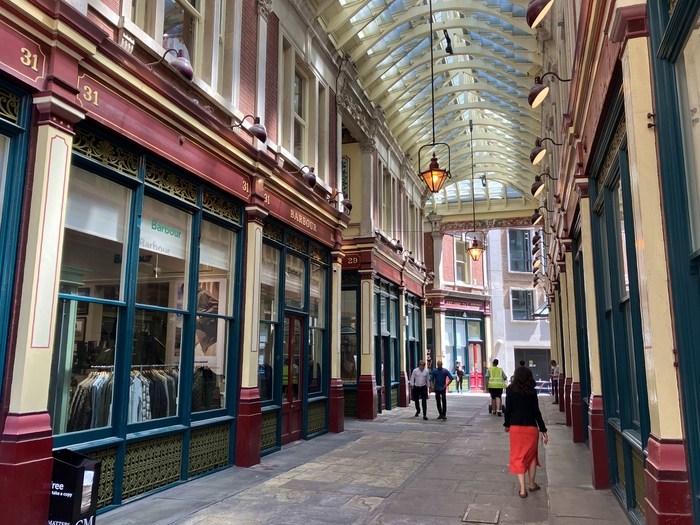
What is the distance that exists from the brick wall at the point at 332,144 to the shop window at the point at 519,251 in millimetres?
20244

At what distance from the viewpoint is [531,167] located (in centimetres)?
2348

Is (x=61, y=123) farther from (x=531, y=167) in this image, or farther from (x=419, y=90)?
(x=531, y=167)

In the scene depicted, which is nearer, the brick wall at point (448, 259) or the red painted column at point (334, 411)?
the red painted column at point (334, 411)

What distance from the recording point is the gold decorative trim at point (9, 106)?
507cm

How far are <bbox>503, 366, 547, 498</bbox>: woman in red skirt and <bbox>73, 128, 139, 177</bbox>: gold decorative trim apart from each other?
5.50 meters

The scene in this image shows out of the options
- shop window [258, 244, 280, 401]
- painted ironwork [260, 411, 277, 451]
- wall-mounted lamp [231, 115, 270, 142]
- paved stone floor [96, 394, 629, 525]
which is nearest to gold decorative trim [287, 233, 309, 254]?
shop window [258, 244, 280, 401]

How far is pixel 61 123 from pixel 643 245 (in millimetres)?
5207

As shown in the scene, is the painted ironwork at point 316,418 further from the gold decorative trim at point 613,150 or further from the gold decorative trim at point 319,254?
the gold decorative trim at point 613,150

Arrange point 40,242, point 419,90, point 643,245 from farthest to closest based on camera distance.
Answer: point 419,90 → point 40,242 → point 643,245

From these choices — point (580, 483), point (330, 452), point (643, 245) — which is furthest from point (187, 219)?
point (580, 483)

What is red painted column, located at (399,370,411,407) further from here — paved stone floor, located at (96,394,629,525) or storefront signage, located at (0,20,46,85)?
storefront signage, located at (0,20,46,85)

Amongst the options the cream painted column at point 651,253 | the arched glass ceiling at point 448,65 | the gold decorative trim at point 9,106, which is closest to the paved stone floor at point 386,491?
A: the cream painted column at point 651,253

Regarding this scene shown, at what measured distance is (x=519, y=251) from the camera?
3216cm

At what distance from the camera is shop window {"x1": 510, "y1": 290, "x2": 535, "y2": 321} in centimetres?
3152
